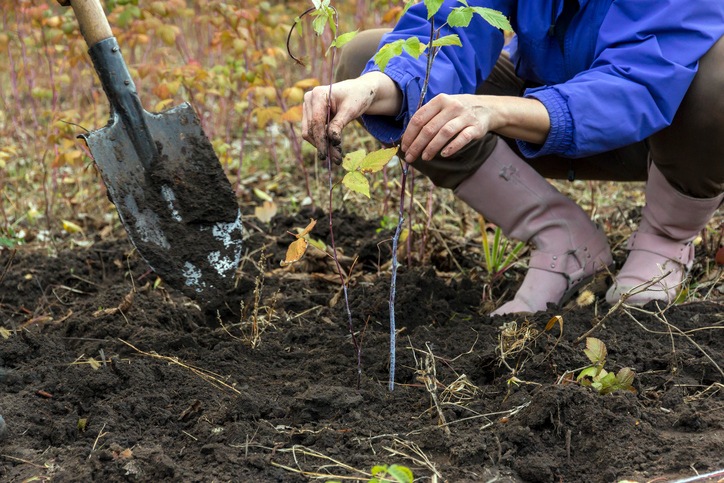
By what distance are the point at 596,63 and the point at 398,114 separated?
19.7 inches

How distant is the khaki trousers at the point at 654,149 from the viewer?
2043mm

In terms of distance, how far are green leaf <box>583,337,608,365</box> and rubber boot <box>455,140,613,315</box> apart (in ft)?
1.62

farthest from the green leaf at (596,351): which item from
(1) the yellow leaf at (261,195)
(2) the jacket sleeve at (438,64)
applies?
(1) the yellow leaf at (261,195)

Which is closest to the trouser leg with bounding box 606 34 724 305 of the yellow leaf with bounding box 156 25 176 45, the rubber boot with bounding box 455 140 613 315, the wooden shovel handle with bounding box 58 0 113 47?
the rubber boot with bounding box 455 140 613 315

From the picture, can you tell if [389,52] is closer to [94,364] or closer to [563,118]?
[563,118]

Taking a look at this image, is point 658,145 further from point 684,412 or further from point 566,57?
point 684,412

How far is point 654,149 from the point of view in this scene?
2217 mm

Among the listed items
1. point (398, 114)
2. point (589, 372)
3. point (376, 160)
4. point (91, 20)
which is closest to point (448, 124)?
point (376, 160)

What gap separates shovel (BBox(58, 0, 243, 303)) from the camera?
2.27 meters

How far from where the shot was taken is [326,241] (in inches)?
120

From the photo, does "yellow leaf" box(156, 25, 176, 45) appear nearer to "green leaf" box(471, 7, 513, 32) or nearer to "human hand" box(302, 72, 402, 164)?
"human hand" box(302, 72, 402, 164)

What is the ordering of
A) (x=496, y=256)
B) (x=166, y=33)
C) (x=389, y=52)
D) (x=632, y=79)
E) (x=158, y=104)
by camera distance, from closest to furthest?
(x=389, y=52)
(x=632, y=79)
(x=496, y=256)
(x=158, y=104)
(x=166, y=33)

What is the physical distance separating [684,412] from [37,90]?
3099mm

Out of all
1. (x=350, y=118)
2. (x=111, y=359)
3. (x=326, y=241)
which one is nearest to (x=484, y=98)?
(x=350, y=118)
